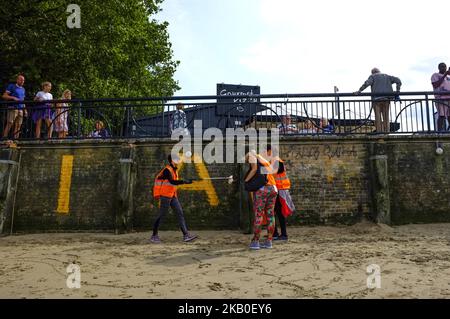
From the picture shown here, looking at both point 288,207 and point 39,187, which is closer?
point 288,207

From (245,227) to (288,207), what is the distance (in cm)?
170

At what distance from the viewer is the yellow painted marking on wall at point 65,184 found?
10648 mm

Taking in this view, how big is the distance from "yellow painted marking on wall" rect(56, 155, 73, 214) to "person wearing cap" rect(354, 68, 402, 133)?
8263 mm

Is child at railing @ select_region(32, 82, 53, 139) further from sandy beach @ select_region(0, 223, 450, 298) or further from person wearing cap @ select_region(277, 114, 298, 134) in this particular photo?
person wearing cap @ select_region(277, 114, 298, 134)

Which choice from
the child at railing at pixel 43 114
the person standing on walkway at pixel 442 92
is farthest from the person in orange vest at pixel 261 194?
the child at railing at pixel 43 114

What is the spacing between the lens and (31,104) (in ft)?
37.0

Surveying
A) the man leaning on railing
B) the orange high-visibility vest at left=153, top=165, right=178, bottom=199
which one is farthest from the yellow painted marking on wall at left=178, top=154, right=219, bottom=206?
the man leaning on railing

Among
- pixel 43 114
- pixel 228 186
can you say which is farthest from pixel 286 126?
pixel 43 114

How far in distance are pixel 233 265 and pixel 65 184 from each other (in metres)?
6.36

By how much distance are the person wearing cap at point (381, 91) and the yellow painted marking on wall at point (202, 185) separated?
15.5 feet
